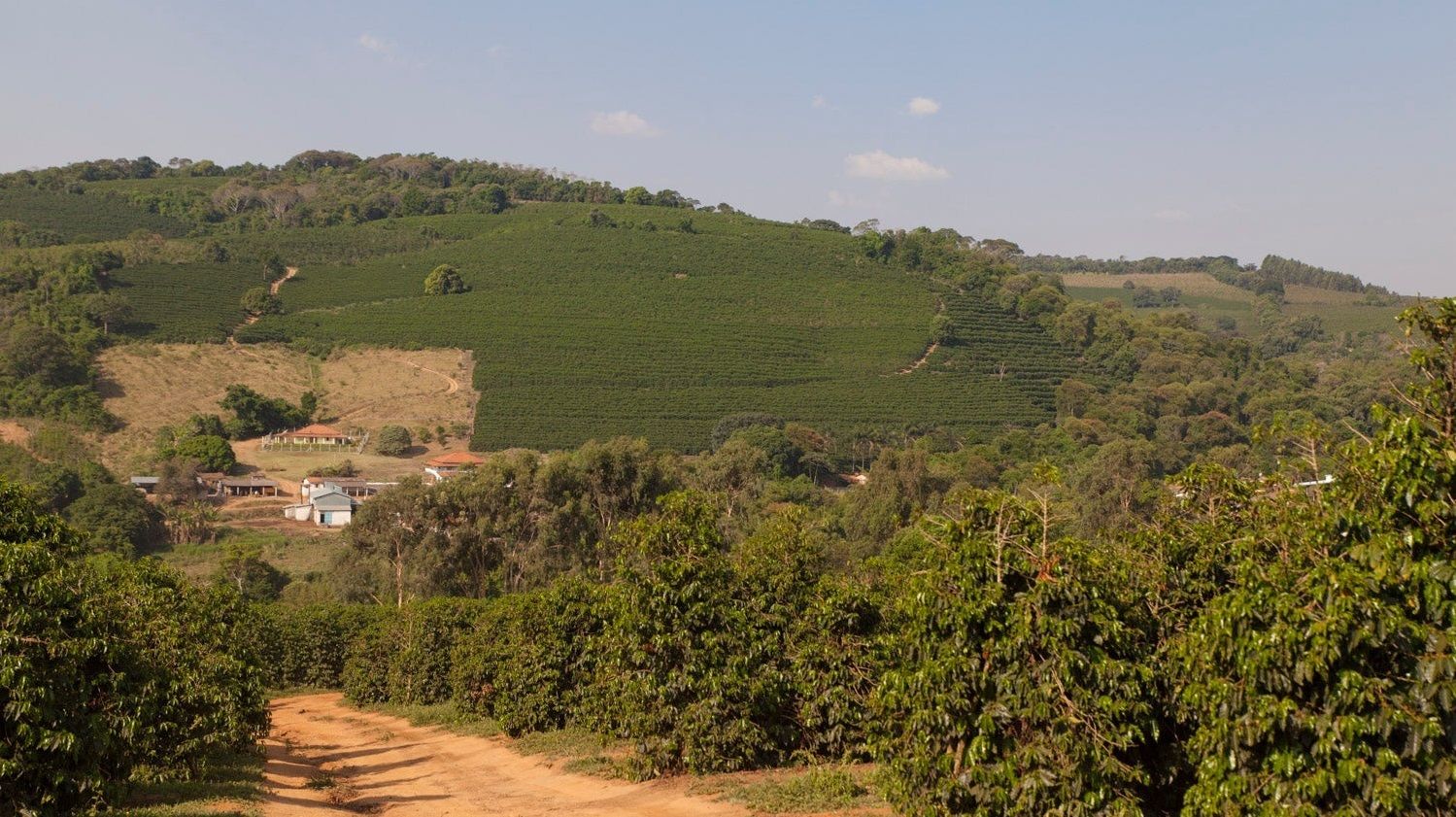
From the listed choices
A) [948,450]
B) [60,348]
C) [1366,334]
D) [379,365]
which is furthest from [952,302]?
[60,348]

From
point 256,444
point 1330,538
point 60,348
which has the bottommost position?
point 256,444

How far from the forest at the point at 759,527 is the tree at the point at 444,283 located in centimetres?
29

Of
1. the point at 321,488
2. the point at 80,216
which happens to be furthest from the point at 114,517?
the point at 80,216

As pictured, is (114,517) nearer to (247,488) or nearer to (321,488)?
(321,488)

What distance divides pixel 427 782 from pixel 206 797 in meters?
4.25

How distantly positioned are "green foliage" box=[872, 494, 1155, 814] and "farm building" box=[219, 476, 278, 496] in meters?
62.0

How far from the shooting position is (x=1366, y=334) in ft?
464

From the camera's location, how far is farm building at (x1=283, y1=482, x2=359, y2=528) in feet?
201

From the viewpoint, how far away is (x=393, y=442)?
73.7 m

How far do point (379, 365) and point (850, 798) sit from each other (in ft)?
254

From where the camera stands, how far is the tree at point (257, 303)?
9500 centimetres

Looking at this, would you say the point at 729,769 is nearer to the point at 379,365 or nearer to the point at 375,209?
the point at 379,365

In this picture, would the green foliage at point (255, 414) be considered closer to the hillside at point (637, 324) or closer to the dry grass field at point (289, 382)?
the dry grass field at point (289, 382)

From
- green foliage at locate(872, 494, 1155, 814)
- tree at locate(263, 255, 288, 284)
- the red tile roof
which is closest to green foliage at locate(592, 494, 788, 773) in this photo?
green foliage at locate(872, 494, 1155, 814)
